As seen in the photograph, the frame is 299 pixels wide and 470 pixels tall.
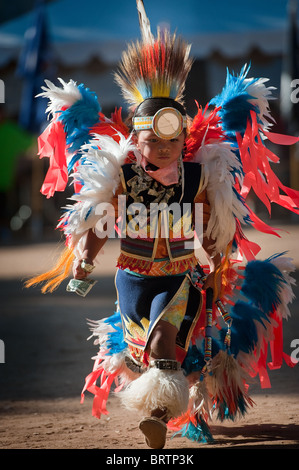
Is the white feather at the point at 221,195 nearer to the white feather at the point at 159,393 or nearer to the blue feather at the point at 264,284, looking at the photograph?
the blue feather at the point at 264,284

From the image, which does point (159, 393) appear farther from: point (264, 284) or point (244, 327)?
point (264, 284)

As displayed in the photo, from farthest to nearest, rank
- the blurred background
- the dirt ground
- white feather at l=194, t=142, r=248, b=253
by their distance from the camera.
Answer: the blurred background → the dirt ground → white feather at l=194, t=142, r=248, b=253

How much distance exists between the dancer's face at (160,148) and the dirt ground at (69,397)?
2.63 ft

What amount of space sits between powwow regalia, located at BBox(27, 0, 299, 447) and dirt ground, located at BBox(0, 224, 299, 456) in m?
0.21

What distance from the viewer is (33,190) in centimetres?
1584

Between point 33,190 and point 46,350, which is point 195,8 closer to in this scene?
point 33,190

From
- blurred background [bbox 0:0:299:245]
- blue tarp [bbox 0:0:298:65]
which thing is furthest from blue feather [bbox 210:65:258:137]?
blue tarp [bbox 0:0:298:65]

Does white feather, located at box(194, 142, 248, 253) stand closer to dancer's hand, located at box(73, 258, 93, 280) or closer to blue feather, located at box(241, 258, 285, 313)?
blue feather, located at box(241, 258, 285, 313)

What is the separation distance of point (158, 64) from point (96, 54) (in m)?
12.0

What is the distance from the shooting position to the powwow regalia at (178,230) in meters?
3.36

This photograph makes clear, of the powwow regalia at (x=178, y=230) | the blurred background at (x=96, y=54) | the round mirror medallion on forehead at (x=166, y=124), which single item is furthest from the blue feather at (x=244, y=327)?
the blurred background at (x=96, y=54)

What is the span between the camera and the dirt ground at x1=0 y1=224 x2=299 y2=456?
140 inches

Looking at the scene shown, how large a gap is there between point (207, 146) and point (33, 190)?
12624 millimetres

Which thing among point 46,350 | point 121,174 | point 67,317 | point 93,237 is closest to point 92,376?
point 93,237
